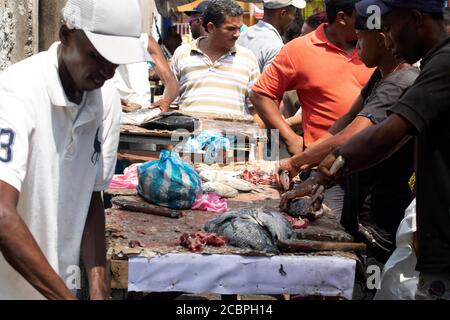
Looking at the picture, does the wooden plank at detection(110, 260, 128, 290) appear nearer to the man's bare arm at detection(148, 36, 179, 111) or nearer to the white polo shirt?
the white polo shirt

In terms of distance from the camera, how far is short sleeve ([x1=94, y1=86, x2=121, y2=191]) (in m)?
3.00

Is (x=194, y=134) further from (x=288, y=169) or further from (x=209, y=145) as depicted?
(x=288, y=169)

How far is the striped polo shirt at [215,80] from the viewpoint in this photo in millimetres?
7078

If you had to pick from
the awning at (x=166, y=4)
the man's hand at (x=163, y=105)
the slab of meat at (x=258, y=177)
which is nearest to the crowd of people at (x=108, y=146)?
the slab of meat at (x=258, y=177)

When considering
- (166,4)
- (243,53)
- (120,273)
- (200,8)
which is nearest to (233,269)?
(120,273)

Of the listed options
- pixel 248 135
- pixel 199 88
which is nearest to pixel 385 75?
pixel 248 135

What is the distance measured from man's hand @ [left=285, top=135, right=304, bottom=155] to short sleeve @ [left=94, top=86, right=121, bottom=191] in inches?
108

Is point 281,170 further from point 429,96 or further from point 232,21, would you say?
point 232,21

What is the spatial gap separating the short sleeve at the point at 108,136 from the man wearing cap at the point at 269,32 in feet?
16.1

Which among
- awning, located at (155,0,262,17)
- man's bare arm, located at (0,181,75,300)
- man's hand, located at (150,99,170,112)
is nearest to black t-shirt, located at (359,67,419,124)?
man's bare arm, located at (0,181,75,300)

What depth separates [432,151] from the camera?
3.07 meters

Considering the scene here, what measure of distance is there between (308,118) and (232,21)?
1.83 meters

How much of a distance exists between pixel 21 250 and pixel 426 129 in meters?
1.57

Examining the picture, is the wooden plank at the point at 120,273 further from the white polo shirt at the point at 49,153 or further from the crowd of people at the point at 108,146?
the white polo shirt at the point at 49,153
